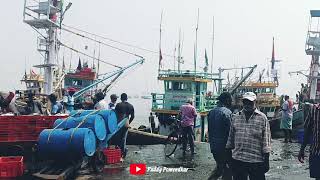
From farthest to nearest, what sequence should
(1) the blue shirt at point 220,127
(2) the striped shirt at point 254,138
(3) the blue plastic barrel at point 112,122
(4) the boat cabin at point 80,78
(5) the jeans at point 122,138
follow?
(4) the boat cabin at point 80,78, (5) the jeans at point 122,138, (3) the blue plastic barrel at point 112,122, (1) the blue shirt at point 220,127, (2) the striped shirt at point 254,138

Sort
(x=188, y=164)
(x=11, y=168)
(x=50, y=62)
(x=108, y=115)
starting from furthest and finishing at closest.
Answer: (x=50, y=62) < (x=188, y=164) < (x=108, y=115) < (x=11, y=168)

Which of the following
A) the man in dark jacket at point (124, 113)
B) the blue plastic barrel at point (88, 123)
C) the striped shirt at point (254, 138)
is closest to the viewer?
the striped shirt at point (254, 138)

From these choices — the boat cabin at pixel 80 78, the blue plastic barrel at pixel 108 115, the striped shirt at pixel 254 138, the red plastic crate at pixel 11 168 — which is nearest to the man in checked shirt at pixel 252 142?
the striped shirt at pixel 254 138

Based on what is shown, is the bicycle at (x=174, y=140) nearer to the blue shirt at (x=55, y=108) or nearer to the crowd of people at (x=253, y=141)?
the blue shirt at (x=55, y=108)

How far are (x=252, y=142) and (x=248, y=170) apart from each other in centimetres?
43

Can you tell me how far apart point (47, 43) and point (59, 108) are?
1804 cm

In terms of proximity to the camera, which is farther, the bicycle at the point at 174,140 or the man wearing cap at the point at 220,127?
the bicycle at the point at 174,140

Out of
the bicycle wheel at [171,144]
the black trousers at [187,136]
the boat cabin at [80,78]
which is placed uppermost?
the boat cabin at [80,78]

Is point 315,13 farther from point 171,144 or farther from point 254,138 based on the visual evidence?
point 254,138

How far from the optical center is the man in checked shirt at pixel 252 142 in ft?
21.0

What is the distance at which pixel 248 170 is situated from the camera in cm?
650

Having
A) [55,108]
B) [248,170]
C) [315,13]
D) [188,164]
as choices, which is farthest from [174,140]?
[315,13]

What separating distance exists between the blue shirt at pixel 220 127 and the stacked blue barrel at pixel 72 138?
9.36 feet

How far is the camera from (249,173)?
6.52 metres
